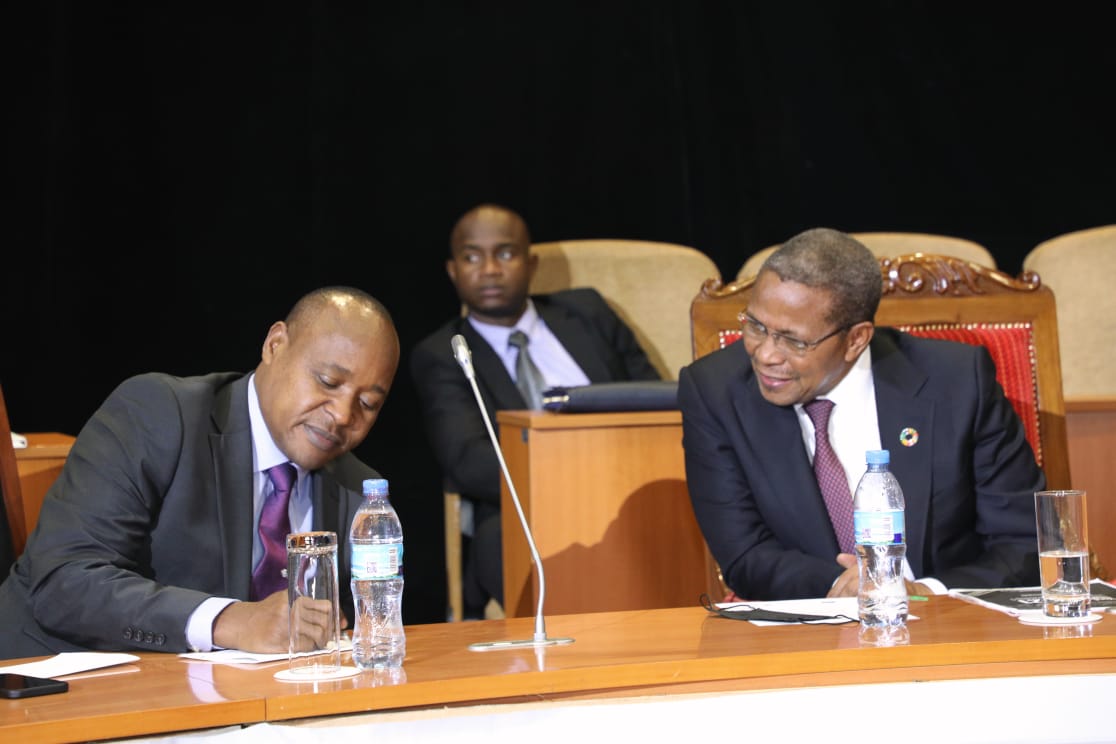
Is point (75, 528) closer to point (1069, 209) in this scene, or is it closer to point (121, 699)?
point (121, 699)

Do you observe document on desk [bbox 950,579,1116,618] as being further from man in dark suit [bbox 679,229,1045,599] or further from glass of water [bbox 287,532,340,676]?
glass of water [bbox 287,532,340,676]

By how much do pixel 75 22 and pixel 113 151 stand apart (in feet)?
1.38

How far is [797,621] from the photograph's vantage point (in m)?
2.07

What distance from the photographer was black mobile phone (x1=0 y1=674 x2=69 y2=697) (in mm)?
1658

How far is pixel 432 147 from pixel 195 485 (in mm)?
2679

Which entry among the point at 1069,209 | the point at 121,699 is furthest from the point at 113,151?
the point at 1069,209

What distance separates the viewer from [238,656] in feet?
6.33

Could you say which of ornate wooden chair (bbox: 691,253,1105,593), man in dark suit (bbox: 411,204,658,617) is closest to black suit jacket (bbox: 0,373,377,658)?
ornate wooden chair (bbox: 691,253,1105,593)

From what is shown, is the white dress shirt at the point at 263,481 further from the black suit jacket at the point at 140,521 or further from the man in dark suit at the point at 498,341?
the man in dark suit at the point at 498,341

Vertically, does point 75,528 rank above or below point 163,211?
below

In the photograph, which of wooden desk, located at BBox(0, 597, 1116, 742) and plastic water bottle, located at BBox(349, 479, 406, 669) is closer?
wooden desk, located at BBox(0, 597, 1116, 742)

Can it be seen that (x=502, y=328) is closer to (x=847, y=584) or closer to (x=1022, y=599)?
(x=847, y=584)

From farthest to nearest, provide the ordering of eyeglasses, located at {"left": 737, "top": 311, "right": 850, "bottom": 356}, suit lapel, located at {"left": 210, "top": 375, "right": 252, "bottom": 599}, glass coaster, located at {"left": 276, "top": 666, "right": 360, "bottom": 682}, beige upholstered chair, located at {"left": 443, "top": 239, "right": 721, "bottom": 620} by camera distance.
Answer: beige upholstered chair, located at {"left": 443, "top": 239, "right": 721, "bottom": 620}, eyeglasses, located at {"left": 737, "top": 311, "right": 850, "bottom": 356}, suit lapel, located at {"left": 210, "top": 375, "right": 252, "bottom": 599}, glass coaster, located at {"left": 276, "top": 666, "right": 360, "bottom": 682}

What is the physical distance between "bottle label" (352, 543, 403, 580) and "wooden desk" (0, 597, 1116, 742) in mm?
134
